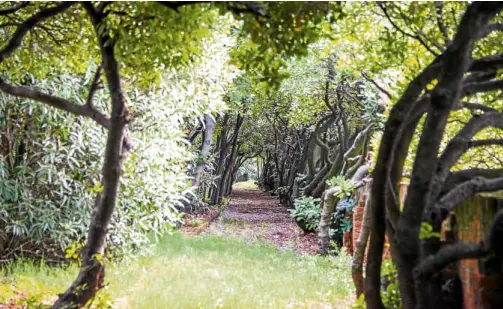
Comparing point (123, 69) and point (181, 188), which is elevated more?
point (123, 69)

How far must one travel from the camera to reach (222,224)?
20.5 metres

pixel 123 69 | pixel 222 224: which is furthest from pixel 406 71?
pixel 222 224

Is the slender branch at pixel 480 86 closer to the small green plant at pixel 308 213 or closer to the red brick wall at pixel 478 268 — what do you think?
the red brick wall at pixel 478 268

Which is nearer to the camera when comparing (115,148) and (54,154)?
(115,148)

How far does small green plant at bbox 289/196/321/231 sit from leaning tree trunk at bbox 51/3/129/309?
39.5 feet

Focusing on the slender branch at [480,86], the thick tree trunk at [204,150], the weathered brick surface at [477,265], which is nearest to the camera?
the slender branch at [480,86]

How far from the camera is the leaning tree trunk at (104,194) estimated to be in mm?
4691

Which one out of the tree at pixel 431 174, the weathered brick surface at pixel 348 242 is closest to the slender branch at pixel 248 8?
the tree at pixel 431 174

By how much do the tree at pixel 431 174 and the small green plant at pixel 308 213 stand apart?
12.0 m

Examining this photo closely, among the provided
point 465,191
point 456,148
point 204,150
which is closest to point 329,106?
point 204,150

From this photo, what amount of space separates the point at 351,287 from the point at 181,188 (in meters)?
3.81

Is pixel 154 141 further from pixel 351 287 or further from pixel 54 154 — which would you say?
pixel 351 287

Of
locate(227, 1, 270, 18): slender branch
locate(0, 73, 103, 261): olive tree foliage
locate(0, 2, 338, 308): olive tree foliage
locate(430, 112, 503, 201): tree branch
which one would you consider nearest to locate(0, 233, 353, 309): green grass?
locate(0, 73, 103, 261): olive tree foliage

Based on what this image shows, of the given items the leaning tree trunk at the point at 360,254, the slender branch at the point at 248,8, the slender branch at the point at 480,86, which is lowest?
the leaning tree trunk at the point at 360,254
